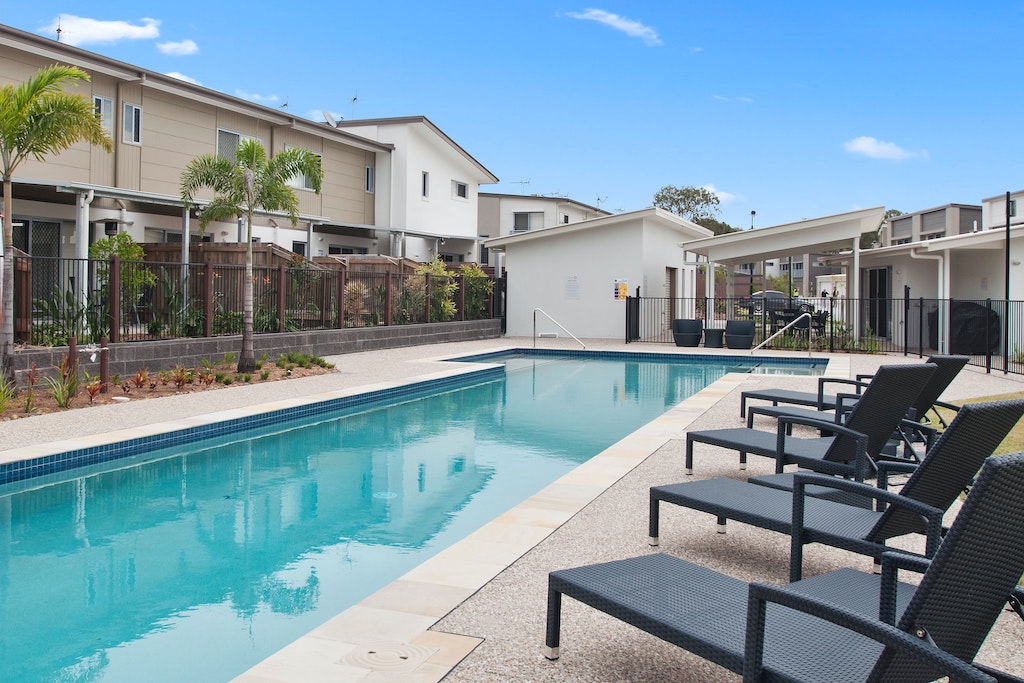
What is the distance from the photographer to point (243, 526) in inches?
256

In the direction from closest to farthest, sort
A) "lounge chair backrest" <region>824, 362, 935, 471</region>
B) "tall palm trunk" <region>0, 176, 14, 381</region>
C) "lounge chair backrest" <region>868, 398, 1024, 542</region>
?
"lounge chair backrest" <region>868, 398, 1024, 542</region>
"lounge chair backrest" <region>824, 362, 935, 471</region>
"tall palm trunk" <region>0, 176, 14, 381</region>

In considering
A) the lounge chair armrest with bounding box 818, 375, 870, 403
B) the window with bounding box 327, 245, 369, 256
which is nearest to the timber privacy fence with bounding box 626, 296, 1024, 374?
the lounge chair armrest with bounding box 818, 375, 870, 403

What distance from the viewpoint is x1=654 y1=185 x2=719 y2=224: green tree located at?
2458 inches

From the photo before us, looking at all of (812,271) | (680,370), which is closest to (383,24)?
(680,370)

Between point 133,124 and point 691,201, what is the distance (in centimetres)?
4785

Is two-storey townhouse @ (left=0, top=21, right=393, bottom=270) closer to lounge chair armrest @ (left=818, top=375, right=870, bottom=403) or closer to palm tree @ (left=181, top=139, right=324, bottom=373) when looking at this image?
palm tree @ (left=181, top=139, right=324, bottom=373)

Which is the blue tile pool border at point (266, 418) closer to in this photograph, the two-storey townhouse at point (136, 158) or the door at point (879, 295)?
the door at point (879, 295)

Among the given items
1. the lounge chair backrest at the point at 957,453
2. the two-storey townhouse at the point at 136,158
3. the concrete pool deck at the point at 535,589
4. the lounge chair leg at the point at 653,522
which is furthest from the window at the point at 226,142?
the lounge chair backrest at the point at 957,453

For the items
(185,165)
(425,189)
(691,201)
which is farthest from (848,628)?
(691,201)

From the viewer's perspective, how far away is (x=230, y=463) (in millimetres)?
8688

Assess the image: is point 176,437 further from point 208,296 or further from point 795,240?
point 795,240

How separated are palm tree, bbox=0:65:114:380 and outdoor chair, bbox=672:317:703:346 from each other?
1568 centimetres

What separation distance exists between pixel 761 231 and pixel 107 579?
20842 mm

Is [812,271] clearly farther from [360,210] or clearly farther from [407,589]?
[407,589]
